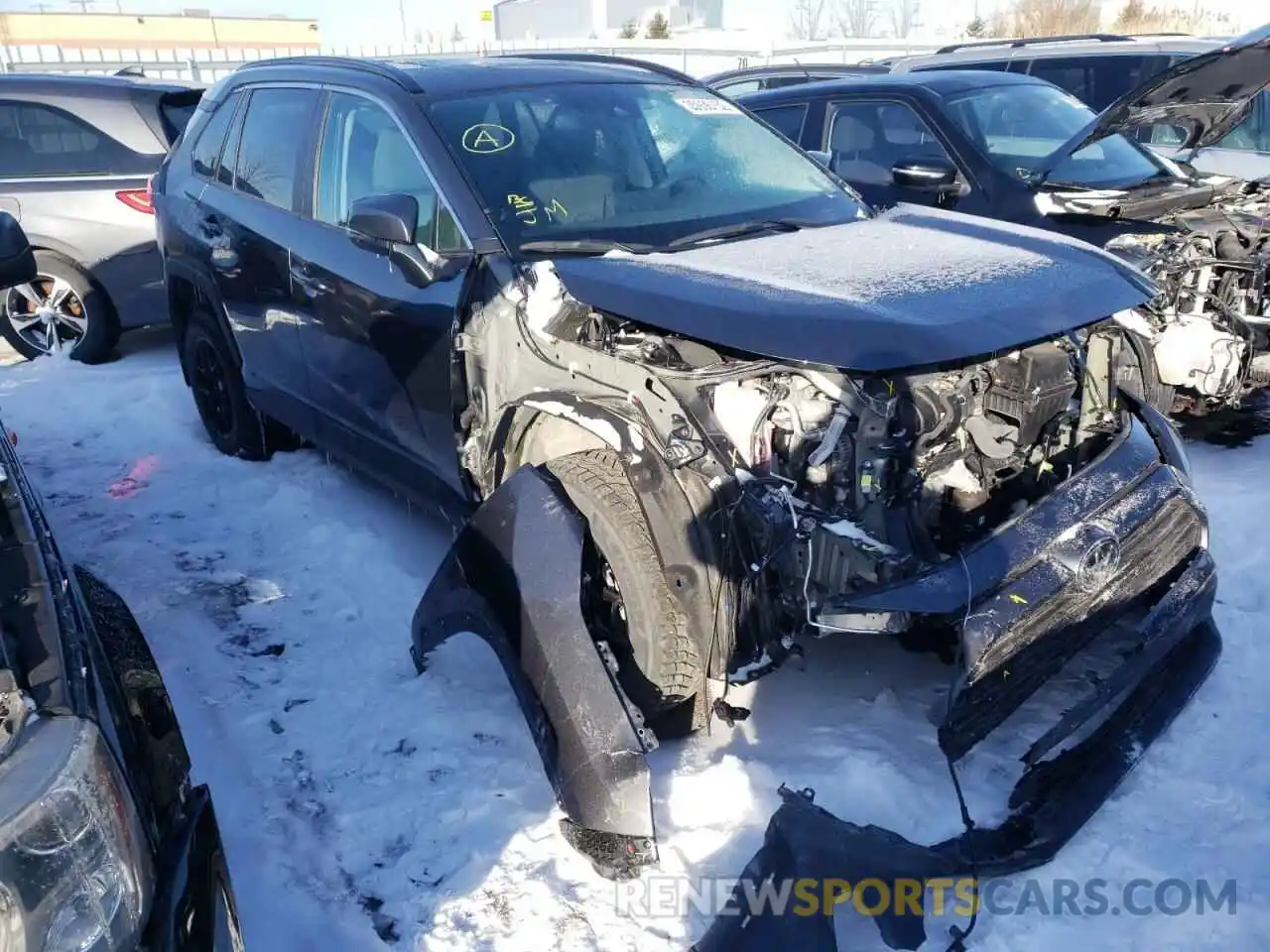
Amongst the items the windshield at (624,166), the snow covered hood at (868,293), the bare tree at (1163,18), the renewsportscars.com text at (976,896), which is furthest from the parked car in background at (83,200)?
the bare tree at (1163,18)

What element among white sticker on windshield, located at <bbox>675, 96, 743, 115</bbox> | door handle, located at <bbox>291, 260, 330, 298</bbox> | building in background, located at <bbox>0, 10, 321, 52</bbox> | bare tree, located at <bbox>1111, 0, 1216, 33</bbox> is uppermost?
building in background, located at <bbox>0, 10, 321, 52</bbox>

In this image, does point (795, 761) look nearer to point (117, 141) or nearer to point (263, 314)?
point (263, 314)

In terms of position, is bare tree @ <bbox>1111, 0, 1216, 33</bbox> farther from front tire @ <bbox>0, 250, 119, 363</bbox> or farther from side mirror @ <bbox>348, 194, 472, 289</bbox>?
side mirror @ <bbox>348, 194, 472, 289</bbox>

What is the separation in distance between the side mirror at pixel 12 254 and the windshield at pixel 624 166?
130 centimetres

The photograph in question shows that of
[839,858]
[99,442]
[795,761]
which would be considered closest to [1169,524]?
[795,761]

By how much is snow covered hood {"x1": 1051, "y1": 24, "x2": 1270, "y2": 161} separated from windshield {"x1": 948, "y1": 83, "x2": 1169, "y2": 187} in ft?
1.58

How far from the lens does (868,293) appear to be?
258 centimetres

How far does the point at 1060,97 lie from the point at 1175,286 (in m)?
2.27

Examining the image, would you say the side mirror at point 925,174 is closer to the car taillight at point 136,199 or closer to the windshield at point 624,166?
the windshield at point 624,166

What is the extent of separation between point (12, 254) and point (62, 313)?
4.94m

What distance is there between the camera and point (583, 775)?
246cm

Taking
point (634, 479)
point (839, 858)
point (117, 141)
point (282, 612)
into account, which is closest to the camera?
point (839, 858)

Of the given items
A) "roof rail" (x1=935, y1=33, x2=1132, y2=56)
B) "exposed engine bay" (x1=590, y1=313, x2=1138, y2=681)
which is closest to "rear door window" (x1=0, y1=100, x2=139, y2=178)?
"exposed engine bay" (x1=590, y1=313, x2=1138, y2=681)

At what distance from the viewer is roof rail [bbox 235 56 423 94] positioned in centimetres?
356
